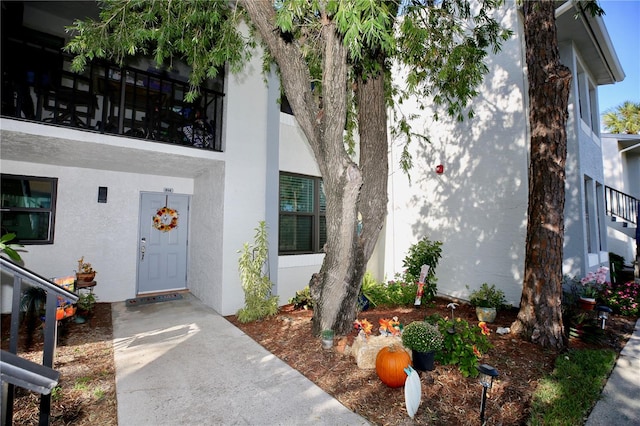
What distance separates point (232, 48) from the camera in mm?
4535

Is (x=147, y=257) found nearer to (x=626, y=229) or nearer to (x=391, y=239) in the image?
(x=391, y=239)

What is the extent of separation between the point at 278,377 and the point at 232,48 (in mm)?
4695

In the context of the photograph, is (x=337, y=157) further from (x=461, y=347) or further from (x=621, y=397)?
(x=621, y=397)

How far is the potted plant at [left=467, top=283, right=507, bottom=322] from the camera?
4.77 meters

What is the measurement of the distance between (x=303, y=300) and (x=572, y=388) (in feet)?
13.0

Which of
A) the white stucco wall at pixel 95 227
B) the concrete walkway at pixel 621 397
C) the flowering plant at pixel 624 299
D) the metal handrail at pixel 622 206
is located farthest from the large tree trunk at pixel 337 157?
the metal handrail at pixel 622 206

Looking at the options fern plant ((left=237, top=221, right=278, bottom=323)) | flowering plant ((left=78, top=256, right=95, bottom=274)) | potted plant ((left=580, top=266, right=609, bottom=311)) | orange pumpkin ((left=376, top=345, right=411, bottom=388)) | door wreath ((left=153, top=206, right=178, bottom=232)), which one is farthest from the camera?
door wreath ((left=153, top=206, right=178, bottom=232))

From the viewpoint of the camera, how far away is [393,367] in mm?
2789

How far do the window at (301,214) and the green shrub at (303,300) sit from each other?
920 mm

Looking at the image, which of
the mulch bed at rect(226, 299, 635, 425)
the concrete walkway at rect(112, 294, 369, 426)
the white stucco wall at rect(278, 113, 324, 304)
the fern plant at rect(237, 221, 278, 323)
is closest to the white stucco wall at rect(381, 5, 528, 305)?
the mulch bed at rect(226, 299, 635, 425)

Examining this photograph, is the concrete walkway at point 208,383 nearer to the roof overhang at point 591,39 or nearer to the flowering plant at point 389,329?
the flowering plant at point 389,329

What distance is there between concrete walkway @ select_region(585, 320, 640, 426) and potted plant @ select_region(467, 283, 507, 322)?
1526mm

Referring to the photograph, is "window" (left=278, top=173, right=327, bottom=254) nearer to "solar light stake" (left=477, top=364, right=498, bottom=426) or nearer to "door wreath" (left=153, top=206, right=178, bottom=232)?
"door wreath" (left=153, top=206, right=178, bottom=232)

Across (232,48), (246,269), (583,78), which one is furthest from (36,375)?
(583,78)
